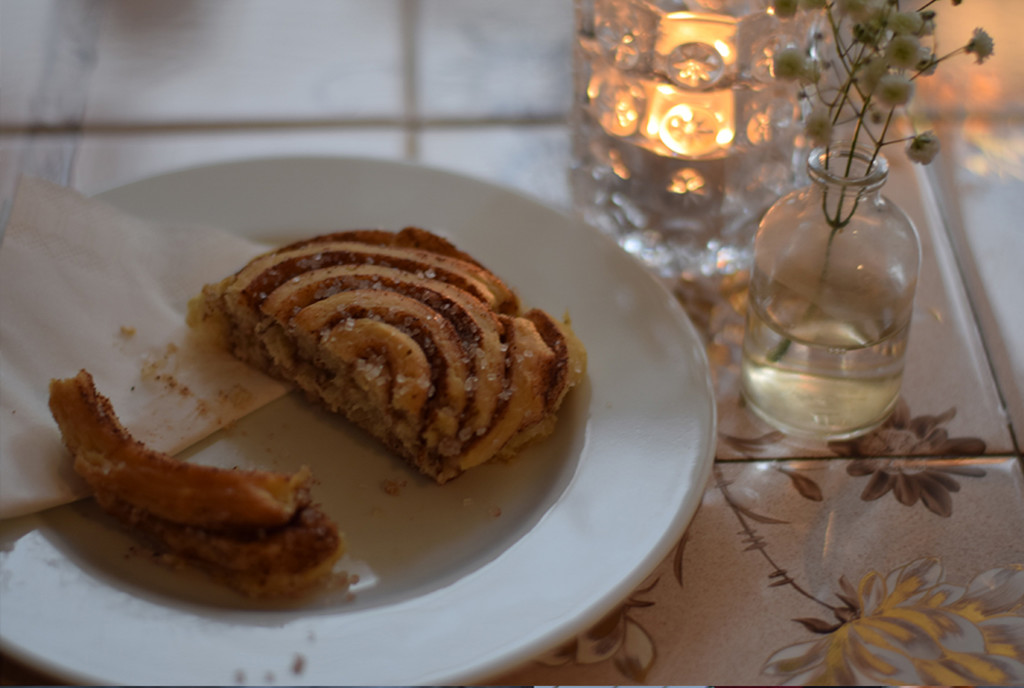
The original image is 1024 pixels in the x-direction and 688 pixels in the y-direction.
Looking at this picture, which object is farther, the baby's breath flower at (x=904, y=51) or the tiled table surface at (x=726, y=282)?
the tiled table surface at (x=726, y=282)

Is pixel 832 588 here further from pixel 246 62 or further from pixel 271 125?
pixel 246 62

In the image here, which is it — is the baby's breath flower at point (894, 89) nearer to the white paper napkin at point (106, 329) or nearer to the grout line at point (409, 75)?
the white paper napkin at point (106, 329)

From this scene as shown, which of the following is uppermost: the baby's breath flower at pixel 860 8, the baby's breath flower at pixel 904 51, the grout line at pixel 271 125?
the baby's breath flower at pixel 860 8

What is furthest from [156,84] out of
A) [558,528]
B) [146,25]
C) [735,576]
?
[735,576]

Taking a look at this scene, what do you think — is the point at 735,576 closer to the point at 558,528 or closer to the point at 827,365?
the point at 558,528

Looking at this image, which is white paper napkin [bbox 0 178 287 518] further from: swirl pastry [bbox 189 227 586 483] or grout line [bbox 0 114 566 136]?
grout line [bbox 0 114 566 136]

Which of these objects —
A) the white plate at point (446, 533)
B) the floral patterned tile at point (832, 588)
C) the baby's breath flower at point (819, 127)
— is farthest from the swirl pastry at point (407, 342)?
the baby's breath flower at point (819, 127)

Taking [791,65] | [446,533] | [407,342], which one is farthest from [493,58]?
[446,533]
